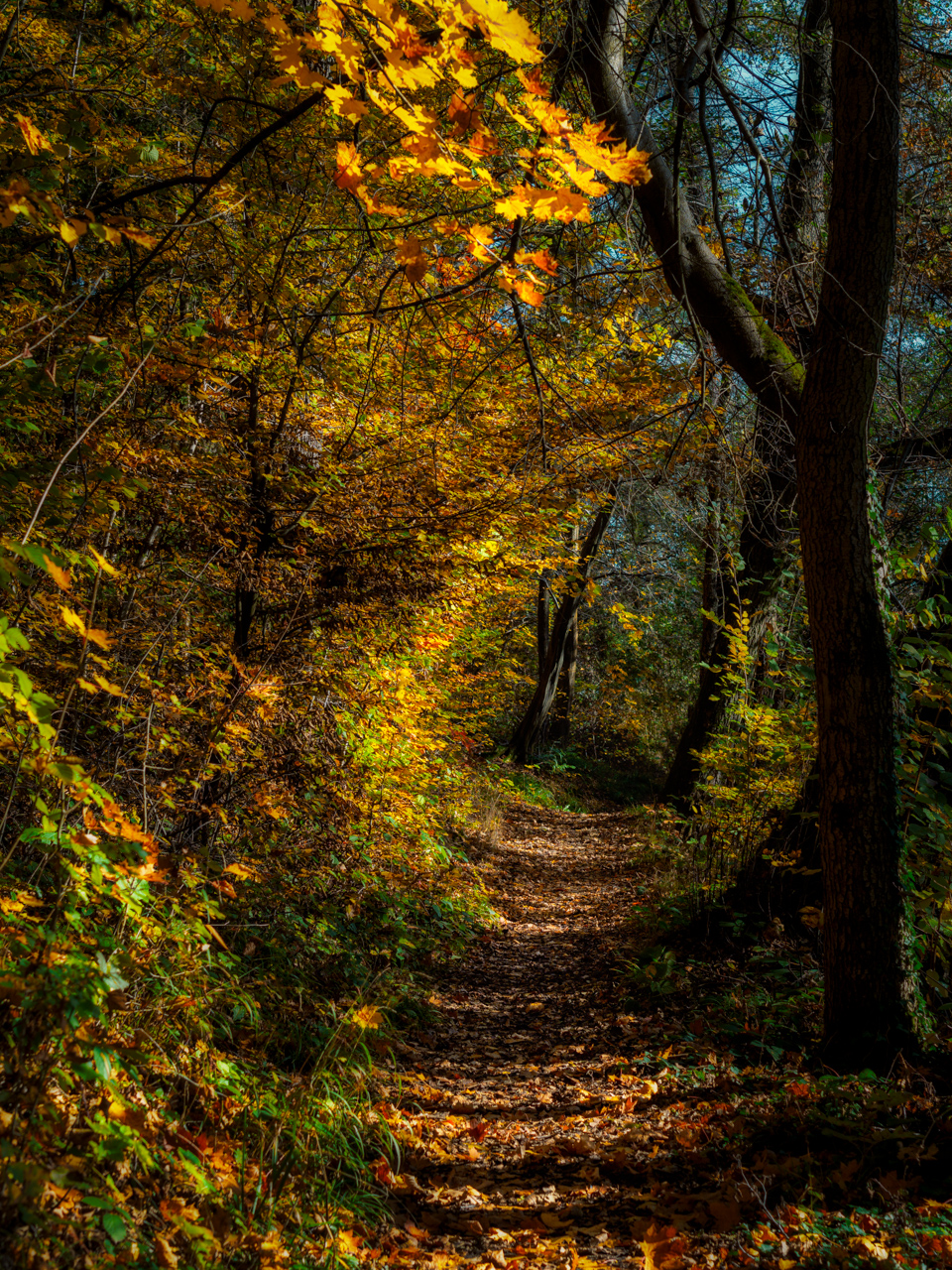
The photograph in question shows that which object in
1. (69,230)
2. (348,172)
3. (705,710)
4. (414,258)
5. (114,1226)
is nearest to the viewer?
(114,1226)

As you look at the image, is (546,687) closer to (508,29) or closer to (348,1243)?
(348,1243)

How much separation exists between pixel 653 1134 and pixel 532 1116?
62cm

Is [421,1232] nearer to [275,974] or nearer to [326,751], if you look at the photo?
[275,974]

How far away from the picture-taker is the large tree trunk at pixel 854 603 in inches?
136

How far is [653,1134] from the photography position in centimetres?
345

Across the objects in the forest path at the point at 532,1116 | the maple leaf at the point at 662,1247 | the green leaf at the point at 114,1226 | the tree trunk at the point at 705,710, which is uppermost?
the tree trunk at the point at 705,710

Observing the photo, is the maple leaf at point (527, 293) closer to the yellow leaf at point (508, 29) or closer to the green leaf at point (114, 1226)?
the yellow leaf at point (508, 29)

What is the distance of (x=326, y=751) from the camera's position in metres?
5.12

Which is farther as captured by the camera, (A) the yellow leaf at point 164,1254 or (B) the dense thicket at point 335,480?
(B) the dense thicket at point 335,480

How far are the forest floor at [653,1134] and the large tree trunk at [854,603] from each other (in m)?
0.39

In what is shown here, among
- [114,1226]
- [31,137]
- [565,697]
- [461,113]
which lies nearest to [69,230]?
[31,137]

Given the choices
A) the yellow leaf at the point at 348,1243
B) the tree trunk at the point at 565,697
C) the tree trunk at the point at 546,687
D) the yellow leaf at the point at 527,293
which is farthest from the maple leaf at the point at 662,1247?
the tree trunk at the point at 565,697

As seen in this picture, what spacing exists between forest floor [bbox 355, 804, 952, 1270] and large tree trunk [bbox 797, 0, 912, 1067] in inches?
15.2

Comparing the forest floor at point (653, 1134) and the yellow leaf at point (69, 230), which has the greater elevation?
the yellow leaf at point (69, 230)
